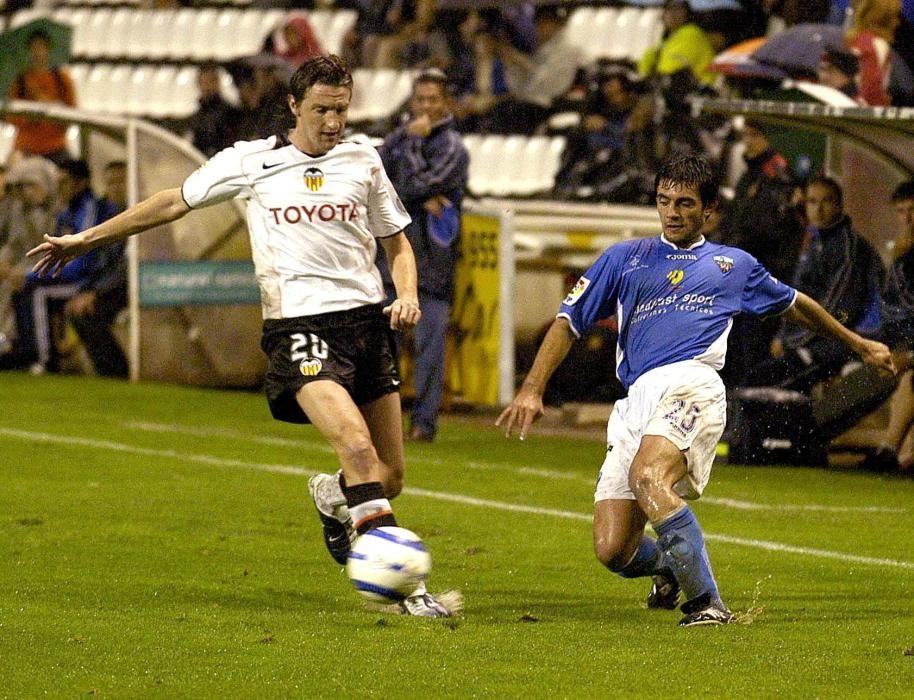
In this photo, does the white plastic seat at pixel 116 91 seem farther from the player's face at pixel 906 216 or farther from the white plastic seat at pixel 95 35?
the player's face at pixel 906 216

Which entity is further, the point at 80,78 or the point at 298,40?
the point at 80,78

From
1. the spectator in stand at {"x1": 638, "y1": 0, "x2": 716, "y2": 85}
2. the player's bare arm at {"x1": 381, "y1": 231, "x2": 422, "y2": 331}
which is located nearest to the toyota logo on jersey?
the player's bare arm at {"x1": 381, "y1": 231, "x2": 422, "y2": 331}

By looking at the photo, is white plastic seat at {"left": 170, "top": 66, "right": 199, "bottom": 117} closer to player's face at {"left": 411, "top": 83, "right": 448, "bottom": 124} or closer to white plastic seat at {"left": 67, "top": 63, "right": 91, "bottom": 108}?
white plastic seat at {"left": 67, "top": 63, "right": 91, "bottom": 108}

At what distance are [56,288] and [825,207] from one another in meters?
8.35

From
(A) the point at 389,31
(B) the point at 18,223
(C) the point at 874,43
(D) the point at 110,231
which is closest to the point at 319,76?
(D) the point at 110,231

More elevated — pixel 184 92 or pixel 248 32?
pixel 248 32

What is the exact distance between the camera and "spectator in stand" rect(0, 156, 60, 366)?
1850cm

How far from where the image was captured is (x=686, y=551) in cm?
698

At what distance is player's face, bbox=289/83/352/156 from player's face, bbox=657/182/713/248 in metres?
1.22

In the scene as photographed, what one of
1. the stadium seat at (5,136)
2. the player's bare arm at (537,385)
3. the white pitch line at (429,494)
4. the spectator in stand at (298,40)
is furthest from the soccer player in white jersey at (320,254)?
the stadium seat at (5,136)

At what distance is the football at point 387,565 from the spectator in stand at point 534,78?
12.3 meters

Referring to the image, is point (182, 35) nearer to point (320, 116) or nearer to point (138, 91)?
point (138, 91)

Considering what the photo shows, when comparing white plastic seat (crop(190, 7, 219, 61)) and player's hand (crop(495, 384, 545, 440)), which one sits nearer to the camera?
player's hand (crop(495, 384, 545, 440))

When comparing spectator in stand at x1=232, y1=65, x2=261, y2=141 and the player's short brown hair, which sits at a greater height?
the player's short brown hair
